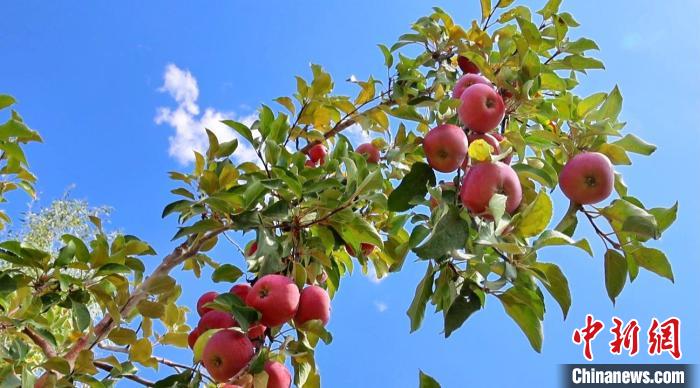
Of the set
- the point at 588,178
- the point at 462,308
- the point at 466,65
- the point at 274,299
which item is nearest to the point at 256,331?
the point at 274,299

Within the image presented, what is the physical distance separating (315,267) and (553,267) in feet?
2.20

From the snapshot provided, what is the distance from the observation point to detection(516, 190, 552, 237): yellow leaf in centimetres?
118

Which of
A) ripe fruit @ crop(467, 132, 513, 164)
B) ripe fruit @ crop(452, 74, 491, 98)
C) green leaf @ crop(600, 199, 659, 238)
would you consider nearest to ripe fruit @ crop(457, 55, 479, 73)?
ripe fruit @ crop(452, 74, 491, 98)

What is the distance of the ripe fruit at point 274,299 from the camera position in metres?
1.30

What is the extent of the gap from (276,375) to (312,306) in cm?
18

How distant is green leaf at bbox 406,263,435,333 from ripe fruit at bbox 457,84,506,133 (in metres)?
0.33

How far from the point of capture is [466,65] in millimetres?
2047

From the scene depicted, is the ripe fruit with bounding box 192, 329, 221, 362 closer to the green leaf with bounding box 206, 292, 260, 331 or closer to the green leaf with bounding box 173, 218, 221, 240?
the green leaf with bounding box 206, 292, 260, 331

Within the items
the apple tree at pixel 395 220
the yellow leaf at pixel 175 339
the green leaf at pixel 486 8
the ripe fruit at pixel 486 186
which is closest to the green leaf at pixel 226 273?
the apple tree at pixel 395 220

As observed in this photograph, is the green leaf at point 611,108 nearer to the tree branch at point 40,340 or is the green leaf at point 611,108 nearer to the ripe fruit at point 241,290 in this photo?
the ripe fruit at point 241,290

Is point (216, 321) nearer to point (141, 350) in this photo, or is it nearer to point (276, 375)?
point (276, 375)

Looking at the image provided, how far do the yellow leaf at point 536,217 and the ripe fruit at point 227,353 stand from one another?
604 millimetres

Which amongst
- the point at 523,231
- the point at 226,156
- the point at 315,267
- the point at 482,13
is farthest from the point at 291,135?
the point at 523,231

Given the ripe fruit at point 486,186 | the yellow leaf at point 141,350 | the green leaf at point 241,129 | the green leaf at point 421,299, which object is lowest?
the yellow leaf at point 141,350
